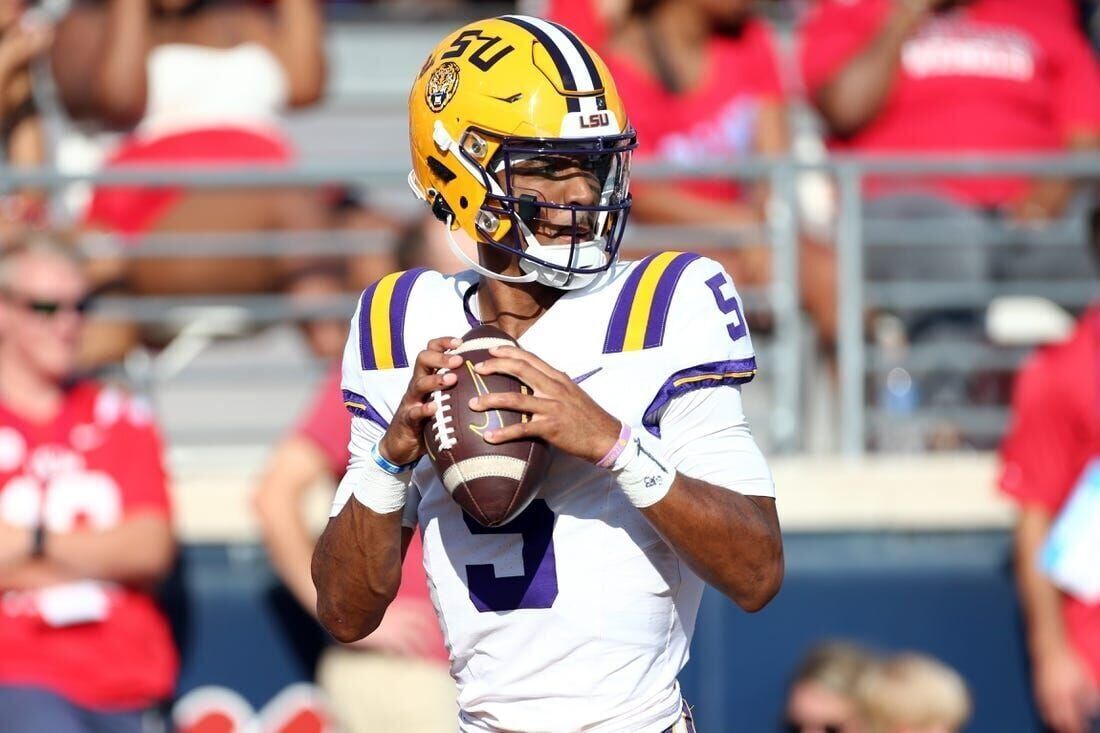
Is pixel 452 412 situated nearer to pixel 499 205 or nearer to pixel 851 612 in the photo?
pixel 499 205

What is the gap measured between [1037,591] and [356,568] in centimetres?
299

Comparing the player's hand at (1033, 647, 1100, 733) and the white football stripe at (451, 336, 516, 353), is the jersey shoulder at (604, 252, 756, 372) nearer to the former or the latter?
the white football stripe at (451, 336, 516, 353)

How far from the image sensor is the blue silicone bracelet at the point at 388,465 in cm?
250

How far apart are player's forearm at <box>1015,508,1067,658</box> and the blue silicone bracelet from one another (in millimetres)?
3019

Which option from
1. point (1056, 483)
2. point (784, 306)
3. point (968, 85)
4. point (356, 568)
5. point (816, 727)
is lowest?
point (816, 727)

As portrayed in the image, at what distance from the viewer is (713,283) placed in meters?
2.60

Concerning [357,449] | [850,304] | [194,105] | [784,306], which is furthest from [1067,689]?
[194,105]

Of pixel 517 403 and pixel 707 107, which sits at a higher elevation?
pixel 517 403

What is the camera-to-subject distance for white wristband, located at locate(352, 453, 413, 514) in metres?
2.53

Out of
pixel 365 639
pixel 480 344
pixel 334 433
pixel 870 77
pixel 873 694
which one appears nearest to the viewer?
pixel 480 344

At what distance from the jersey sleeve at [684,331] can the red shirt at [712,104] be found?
314 cm

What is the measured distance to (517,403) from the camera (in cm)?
232

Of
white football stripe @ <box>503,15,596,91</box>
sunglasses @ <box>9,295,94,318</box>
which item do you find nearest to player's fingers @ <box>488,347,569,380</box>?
white football stripe @ <box>503,15,596,91</box>

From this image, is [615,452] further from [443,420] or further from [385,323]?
[385,323]
